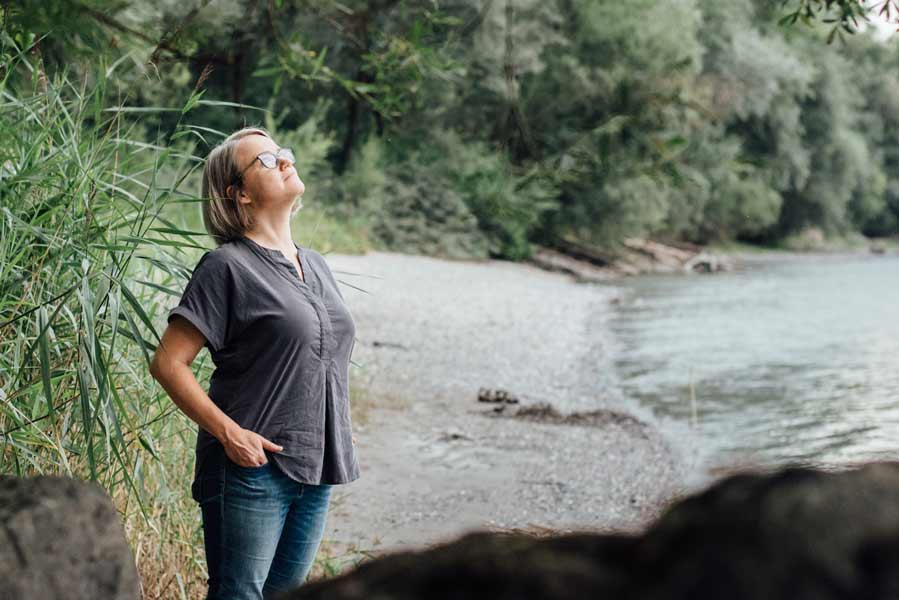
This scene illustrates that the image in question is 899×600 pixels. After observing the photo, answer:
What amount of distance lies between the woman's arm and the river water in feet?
7.82

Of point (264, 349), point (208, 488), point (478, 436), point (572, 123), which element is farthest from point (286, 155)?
point (572, 123)

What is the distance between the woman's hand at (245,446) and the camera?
246 cm

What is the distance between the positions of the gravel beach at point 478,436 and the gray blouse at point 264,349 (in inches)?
18.6

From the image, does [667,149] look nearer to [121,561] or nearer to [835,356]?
[121,561]

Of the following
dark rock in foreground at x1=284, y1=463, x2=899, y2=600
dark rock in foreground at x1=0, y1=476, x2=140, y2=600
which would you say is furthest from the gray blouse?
dark rock in foreground at x1=284, y1=463, x2=899, y2=600

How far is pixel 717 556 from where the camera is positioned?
624 mm

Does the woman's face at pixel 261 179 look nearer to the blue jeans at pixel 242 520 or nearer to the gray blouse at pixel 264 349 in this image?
the gray blouse at pixel 264 349

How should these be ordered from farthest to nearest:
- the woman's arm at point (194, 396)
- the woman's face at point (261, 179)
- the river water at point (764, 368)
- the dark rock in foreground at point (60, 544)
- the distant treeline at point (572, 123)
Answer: the distant treeline at point (572, 123) → the river water at point (764, 368) → the woman's face at point (261, 179) → the woman's arm at point (194, 396) → the dark rock in foreground at point (60, 544)

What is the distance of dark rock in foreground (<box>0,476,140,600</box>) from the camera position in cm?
99

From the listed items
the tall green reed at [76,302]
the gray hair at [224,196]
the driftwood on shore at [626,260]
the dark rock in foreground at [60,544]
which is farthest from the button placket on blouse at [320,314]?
the driftwood on shore at [626,260]

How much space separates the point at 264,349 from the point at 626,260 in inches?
1182

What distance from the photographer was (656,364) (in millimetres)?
14227

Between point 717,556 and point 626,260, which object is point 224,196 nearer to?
point 717,556

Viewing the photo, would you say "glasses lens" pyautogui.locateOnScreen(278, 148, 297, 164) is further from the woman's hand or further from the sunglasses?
the woman's hand
